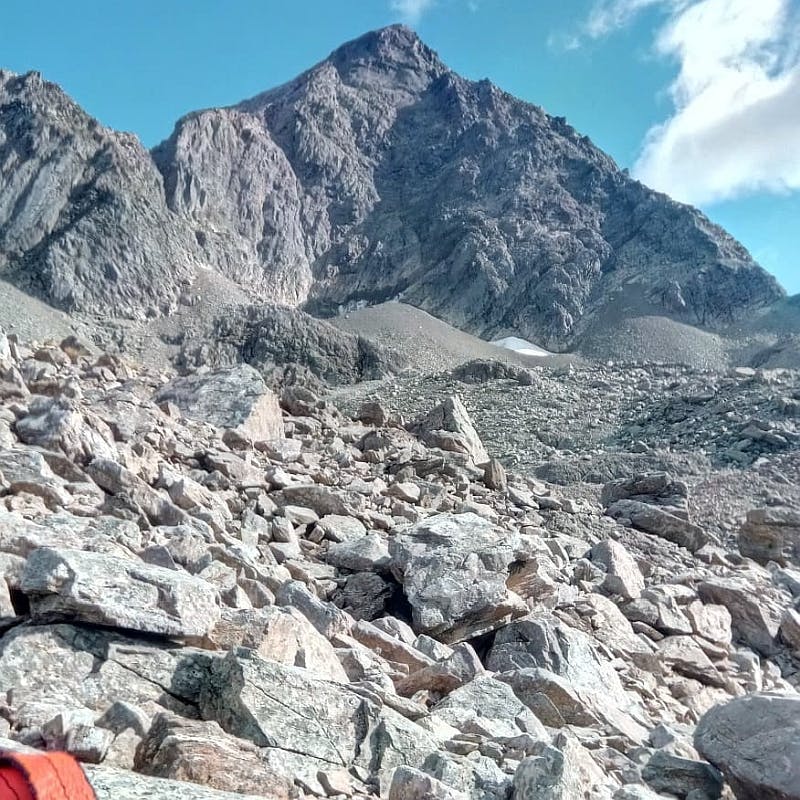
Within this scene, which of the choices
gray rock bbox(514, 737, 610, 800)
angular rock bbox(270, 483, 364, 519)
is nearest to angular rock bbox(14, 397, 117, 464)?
angular rock bbox(270, 483, 364, 519)

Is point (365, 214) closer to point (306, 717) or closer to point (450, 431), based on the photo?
point (450, 431)

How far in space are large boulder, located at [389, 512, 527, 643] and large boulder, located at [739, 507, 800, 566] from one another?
26.8 ft

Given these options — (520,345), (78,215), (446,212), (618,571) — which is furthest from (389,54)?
(618,571)

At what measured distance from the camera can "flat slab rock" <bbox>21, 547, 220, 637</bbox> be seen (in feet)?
13.8

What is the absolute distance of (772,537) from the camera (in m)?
14.2

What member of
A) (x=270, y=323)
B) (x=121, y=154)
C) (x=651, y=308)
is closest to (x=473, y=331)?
(x=651, y=308)

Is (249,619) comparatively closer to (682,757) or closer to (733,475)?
(682,757)

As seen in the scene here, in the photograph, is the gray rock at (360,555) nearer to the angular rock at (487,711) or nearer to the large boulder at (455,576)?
the large boulder at (455,576)

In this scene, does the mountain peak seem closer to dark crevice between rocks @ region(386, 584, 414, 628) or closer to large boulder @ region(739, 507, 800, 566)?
large boulder @ region(739, 507, 800, 566)

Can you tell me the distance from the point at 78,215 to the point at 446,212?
63.5 m

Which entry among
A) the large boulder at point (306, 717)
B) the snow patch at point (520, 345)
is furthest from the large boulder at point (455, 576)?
the snow patch at point (520, 345)

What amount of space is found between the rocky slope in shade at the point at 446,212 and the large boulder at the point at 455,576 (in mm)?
88973

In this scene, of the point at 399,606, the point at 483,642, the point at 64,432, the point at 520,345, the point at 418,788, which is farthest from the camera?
the point at 520,345

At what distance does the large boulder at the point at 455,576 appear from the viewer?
702 cm
